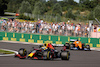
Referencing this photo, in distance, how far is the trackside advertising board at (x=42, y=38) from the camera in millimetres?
25145

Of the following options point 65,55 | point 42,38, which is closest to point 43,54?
point 65,55

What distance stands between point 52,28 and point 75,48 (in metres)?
6.14

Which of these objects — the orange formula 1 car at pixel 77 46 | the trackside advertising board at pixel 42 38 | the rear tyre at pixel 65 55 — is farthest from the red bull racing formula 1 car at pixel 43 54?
the trackside advertising board at pixel 42 38

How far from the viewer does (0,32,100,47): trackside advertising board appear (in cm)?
2515

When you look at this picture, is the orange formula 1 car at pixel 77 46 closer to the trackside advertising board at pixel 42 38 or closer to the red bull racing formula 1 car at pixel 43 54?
the trackside advertising board at pixel 42 38

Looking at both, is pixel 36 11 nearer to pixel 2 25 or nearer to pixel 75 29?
pixel 2 25

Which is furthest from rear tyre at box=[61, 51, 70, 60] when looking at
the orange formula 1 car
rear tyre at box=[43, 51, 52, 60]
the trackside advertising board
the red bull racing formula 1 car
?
the trackside advertising board

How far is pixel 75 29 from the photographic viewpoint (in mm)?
25828

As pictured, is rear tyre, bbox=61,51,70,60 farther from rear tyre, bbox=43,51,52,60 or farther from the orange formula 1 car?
the orange formula 1 car

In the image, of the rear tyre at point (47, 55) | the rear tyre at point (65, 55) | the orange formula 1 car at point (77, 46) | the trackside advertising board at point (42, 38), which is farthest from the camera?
the trackside advertising board at point (42, 38)

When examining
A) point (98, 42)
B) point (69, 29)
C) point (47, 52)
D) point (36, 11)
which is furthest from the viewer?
point (36, 11)

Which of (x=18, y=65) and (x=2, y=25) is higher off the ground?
(x=2, y=25)

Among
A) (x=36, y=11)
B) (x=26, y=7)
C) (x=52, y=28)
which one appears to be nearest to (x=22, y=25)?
(x=52, y=28)

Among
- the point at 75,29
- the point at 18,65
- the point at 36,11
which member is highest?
the point at 36,11
